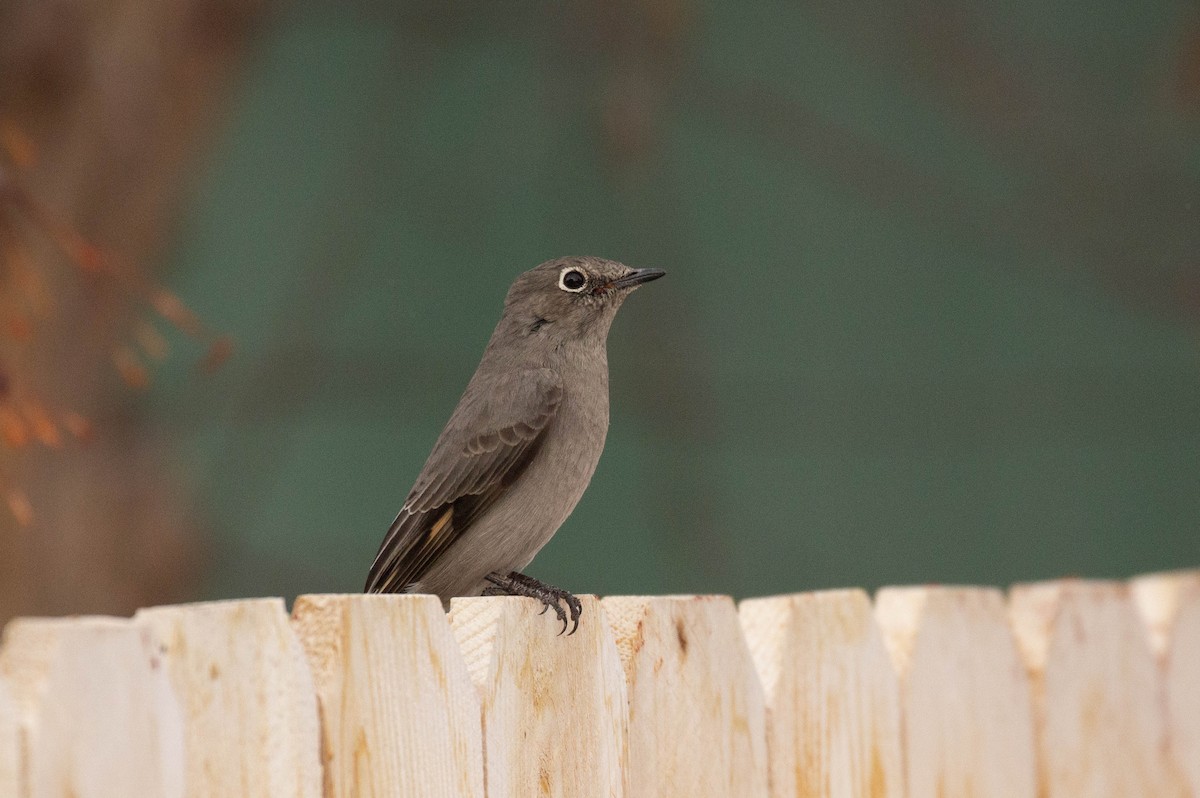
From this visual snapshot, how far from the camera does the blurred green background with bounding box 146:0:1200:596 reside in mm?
6488

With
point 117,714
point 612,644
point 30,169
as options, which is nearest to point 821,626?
point 612,644

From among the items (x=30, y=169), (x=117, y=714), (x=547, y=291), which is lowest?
(x=117, y=714)

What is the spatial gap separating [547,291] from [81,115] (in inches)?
95.5

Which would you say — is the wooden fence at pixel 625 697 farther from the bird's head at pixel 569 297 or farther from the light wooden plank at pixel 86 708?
the bird's head at pixel 569 297

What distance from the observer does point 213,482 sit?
6.24 m

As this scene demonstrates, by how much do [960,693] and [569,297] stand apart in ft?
5.01

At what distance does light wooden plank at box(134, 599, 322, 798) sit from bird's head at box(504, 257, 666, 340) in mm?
2030

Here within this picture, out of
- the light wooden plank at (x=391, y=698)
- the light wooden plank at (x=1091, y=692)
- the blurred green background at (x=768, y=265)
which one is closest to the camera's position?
the light wooden plank at (x=391, y=698)

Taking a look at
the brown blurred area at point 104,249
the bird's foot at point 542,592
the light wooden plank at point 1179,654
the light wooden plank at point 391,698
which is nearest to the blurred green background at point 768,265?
the brown blurred area at point 104,249

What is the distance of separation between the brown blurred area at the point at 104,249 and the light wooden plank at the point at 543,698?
10.4ft

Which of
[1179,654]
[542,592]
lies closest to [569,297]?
[542,592]

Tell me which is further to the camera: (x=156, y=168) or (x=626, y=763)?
(x=156, y=168)

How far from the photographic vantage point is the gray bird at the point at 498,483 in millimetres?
3512

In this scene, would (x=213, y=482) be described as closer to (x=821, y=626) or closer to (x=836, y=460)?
(x=836, y=460)
